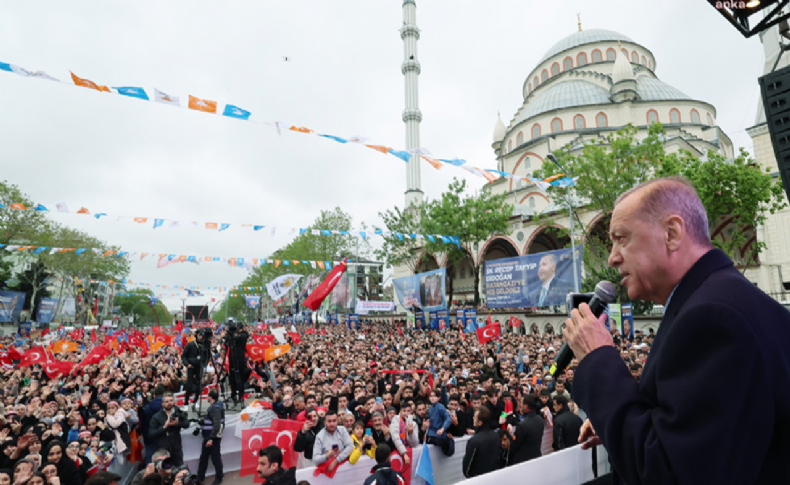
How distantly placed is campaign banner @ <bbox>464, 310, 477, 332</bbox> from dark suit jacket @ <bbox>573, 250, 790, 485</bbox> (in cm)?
2395

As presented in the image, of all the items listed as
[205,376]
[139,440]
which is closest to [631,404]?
[139,440]

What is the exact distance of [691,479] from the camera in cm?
109

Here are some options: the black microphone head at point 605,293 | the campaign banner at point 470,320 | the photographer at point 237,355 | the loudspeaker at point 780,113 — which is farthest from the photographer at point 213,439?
the campaign banner at point 470,320

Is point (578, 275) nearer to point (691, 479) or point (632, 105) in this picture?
point (691, 479)

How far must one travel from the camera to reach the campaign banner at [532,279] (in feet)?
75.5

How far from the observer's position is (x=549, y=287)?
77.4 feet

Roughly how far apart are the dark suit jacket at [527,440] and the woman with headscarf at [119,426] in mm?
7057

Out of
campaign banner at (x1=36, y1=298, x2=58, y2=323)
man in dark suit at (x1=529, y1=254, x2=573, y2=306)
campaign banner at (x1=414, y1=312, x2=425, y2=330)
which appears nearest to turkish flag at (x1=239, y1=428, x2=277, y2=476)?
man in dark suit at (x1=529, y1=254, x2=573, y2=306)

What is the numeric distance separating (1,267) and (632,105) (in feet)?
231

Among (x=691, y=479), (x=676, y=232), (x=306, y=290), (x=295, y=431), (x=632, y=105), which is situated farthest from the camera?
(x=632, y=105)

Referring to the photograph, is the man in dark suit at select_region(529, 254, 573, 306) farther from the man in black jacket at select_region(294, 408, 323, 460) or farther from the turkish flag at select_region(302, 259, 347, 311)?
the man in black jacket at select_region(294, 408, 323, 460)

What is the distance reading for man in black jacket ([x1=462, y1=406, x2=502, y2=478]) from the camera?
593 centimetres

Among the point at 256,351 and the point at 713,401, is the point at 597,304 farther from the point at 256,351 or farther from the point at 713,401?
the point at 256,351

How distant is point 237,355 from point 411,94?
172ft
